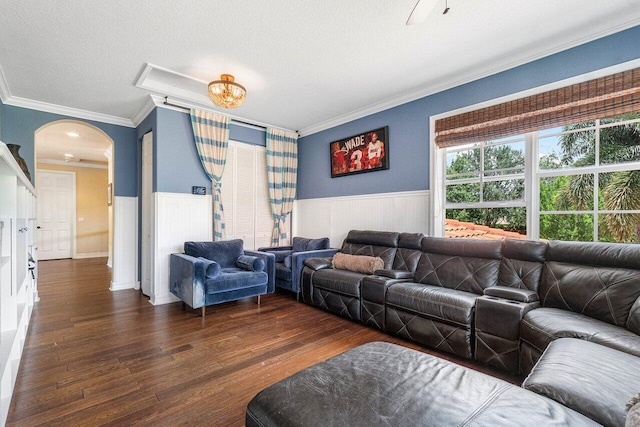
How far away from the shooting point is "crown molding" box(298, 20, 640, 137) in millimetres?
2446

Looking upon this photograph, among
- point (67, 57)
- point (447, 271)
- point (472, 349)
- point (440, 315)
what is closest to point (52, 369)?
point (67, 57)

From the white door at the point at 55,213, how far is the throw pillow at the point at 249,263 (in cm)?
657

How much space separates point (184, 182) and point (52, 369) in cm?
251

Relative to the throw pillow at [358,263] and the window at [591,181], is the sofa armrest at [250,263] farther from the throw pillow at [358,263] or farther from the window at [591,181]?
the window at [591,181]

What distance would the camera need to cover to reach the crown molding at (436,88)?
8.03ft

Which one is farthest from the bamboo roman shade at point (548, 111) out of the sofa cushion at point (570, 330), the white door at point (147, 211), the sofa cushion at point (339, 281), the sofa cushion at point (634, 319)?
the white door at point (147, 211)

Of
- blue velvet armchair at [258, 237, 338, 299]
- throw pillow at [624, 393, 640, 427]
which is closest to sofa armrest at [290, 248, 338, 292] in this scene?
blue velvet armchair at [258, 237, 338, 299]

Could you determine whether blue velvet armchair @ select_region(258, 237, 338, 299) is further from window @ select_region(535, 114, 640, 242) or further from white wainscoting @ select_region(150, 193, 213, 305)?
window @ select_region(535, 114, 640, 242)

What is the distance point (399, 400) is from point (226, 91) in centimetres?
312

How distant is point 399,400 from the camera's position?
1031 mm

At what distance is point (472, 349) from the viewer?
2248 millimetres

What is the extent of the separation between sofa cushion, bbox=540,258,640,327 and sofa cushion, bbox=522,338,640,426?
0.65 m

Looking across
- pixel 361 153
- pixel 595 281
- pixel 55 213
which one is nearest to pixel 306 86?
pixel 361 153

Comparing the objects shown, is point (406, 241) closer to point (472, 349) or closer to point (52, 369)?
point (472, 349)
